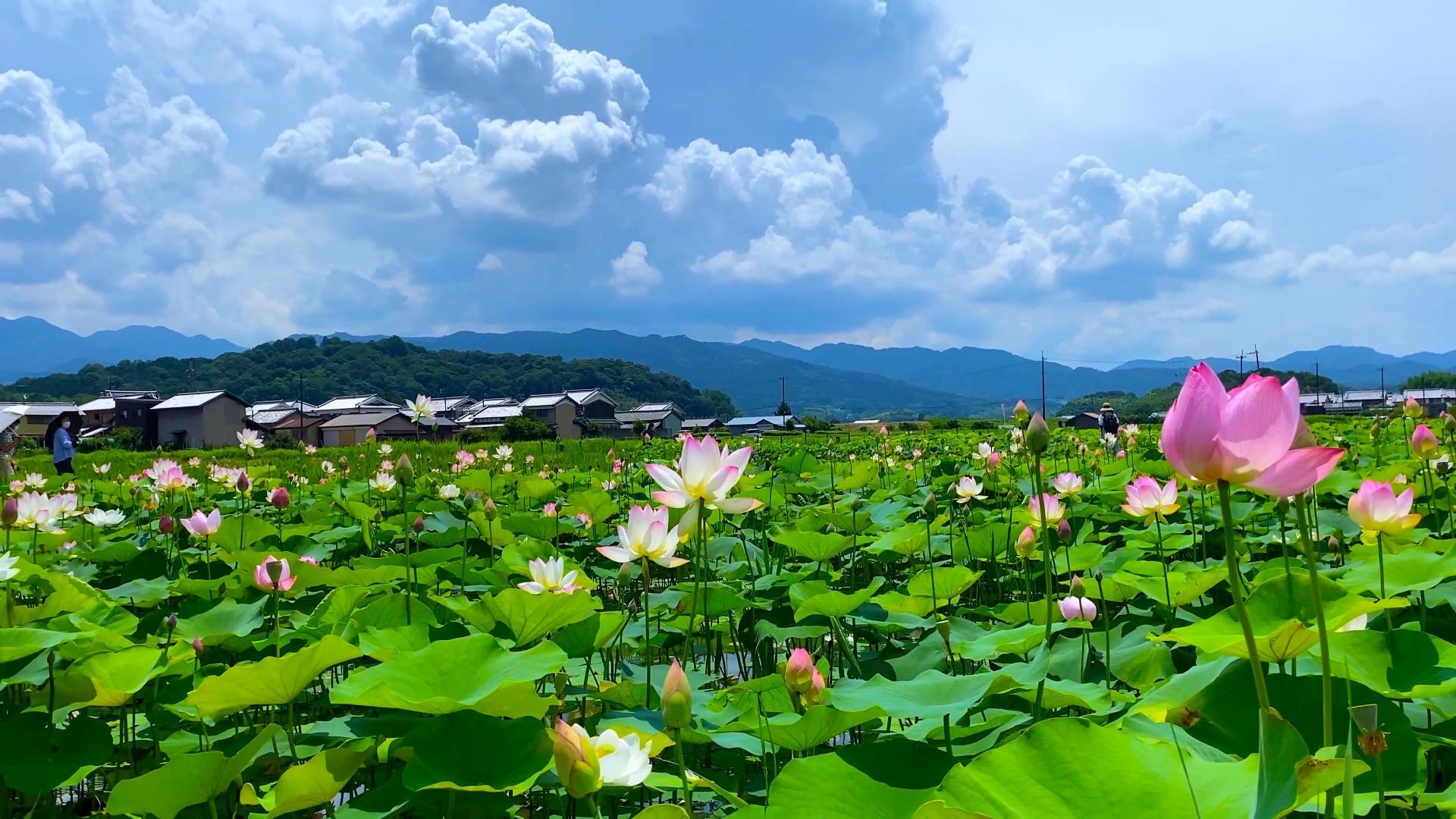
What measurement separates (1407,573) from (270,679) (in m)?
2.18

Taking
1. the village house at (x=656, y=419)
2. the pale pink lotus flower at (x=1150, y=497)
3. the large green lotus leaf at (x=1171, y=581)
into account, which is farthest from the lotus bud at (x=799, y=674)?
the village house at (x=656, y=419)

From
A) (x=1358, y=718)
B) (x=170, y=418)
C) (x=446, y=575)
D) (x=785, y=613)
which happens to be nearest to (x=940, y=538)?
(x=785, y=613)

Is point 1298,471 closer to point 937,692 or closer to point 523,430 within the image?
point 937,692

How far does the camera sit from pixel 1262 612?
1.42m

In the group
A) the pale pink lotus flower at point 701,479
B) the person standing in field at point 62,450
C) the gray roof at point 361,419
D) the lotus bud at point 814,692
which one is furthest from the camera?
the gray roof at point 361,419

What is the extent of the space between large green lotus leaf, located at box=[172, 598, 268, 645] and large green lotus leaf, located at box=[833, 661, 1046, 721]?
4.92 feet

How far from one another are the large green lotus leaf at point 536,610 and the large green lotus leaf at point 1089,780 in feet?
3.10

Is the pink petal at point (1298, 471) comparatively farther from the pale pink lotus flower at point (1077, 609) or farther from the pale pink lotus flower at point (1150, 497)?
the pale pink lotus flower at point (1150, 497)

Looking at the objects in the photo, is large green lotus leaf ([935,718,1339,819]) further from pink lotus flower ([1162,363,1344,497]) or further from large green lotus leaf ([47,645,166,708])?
→ large green lotus leaf ([47,645,166,708])

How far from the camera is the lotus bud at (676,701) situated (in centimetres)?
99

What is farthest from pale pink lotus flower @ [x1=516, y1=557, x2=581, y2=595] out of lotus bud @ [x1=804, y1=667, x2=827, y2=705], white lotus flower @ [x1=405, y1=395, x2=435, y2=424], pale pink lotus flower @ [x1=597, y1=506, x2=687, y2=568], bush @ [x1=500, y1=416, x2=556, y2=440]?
bush @ [x1=500, y1=416, x2=556, y2=440]

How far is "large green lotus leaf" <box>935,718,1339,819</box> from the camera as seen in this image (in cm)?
81

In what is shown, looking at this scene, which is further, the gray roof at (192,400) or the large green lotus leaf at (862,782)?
the gray roof at (192,400)

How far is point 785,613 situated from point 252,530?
1965 millimetres
